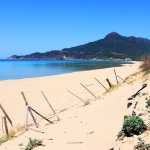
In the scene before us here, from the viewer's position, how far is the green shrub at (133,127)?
749 centimetres

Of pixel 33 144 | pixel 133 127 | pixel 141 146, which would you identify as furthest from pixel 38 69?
pixel 141 146

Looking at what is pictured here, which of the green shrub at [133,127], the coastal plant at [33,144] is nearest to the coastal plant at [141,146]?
the green shrub at [133,127]

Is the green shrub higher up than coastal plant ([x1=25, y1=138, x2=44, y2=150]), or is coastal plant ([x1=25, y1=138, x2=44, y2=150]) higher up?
the green shrub

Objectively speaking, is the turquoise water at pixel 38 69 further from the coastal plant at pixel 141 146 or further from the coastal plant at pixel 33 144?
the coastal plant at pixel 141 146

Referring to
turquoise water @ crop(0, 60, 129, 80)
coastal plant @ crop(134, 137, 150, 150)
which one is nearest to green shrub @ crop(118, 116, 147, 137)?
coastal plant @ crop(134, 137, 150, 150)

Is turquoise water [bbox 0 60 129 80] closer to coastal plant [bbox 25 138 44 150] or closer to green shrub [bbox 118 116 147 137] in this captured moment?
coastal plant [bbox 25 138 44 150]

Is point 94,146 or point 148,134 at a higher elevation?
point 148,134

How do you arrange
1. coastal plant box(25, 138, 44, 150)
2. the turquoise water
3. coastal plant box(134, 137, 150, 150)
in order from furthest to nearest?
the turquoise water
coastal plant box(25, 138, 44, 150)
coastal plant box(134, 137, 150, 150)

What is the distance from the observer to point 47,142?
949 cm

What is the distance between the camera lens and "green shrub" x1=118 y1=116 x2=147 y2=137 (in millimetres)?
7492

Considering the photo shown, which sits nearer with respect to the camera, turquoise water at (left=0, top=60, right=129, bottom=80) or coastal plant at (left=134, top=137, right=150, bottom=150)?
coastal plant at (left=134, top=137, right=150, bottom=150)

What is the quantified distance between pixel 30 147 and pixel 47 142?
659 millimetres

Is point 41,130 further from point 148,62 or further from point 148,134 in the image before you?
point 148,62

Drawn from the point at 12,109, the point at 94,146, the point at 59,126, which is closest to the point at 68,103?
the point at 12,109
